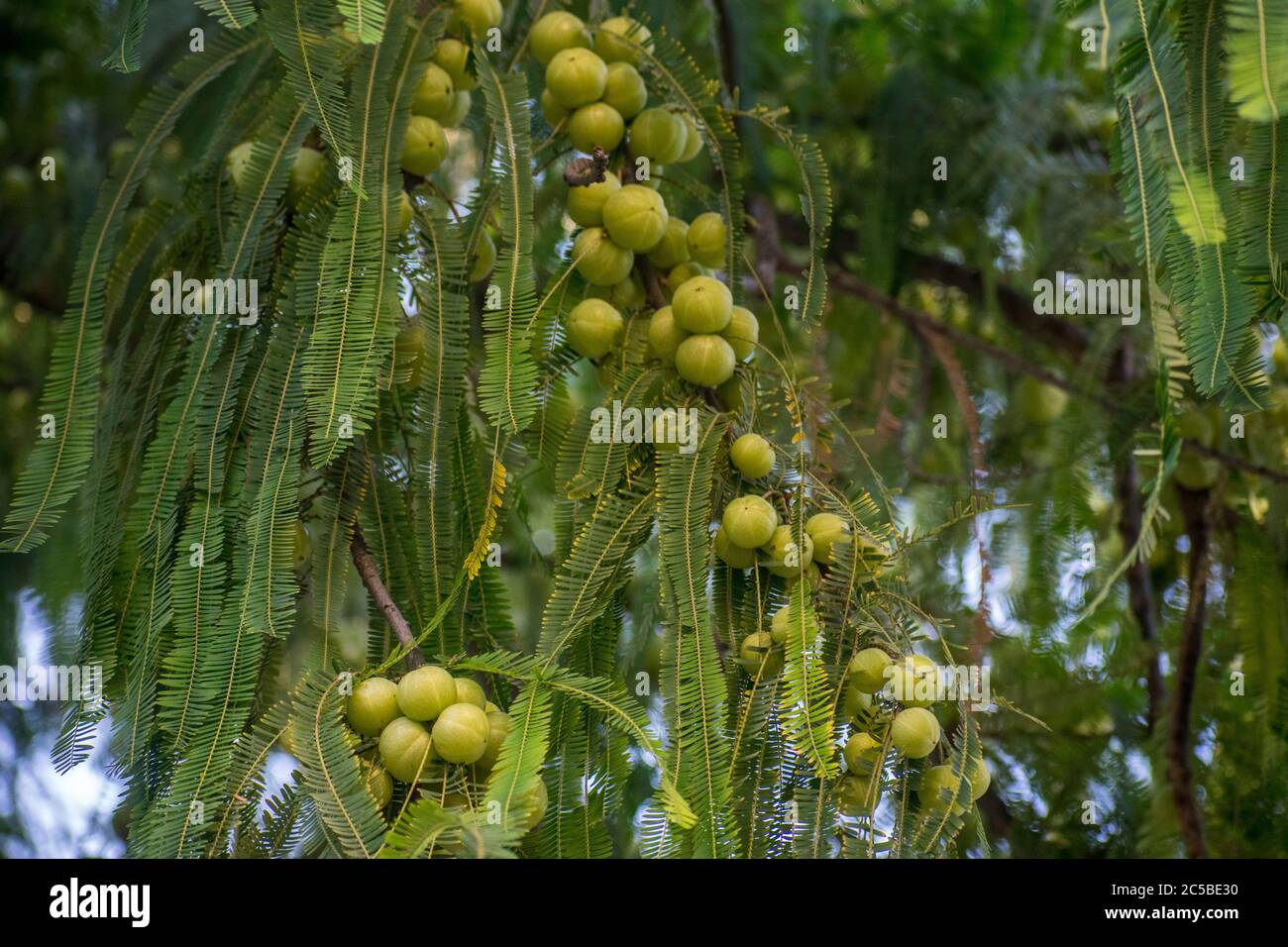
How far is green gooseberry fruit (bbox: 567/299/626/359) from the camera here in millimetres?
2010

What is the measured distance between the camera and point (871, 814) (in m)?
1.59

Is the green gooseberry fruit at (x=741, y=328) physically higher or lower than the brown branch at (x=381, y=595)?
higher

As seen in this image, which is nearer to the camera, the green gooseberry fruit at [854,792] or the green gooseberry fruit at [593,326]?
the green gooseberry fruit at [854,792]

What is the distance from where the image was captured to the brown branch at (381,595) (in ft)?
5.57

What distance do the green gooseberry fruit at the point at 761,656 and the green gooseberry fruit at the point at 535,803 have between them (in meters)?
0.32

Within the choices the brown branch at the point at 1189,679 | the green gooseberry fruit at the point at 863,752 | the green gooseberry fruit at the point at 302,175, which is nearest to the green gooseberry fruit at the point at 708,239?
the green gooseberry fruit at the point at 302,175

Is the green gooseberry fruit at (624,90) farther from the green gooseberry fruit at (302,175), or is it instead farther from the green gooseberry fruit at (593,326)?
the green gooseberry fruit at (302,175)

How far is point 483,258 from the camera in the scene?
213 cm

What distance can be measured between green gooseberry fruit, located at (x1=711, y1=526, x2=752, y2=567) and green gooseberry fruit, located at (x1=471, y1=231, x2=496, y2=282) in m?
0.64

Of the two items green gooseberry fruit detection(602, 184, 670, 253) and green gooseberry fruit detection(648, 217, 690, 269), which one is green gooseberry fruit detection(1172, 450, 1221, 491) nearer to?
green gooseberry fruit detection(648, 217, 690, 269)

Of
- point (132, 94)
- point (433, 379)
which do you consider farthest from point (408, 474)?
point (132, 94)

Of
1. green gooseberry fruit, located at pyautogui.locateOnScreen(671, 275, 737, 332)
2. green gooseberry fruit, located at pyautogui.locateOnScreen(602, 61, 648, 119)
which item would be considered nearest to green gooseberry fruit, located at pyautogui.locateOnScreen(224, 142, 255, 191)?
A: green gooseberry fruit, located at pyautogui.locateOnScreen(602, 61, 648, 119)

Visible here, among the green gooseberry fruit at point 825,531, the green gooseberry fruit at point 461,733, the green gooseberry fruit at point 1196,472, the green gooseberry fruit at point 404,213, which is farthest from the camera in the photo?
the green gooseberry fruit at point 1196,472
